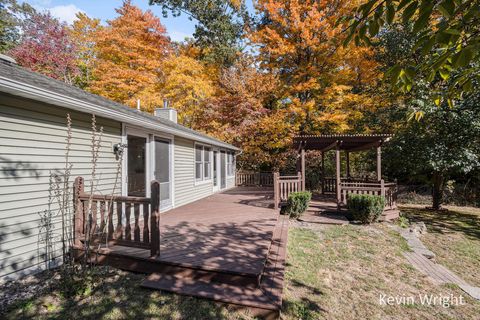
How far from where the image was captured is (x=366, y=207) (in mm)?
6840

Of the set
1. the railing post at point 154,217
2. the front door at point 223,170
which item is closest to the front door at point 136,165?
the front door at point 223,170

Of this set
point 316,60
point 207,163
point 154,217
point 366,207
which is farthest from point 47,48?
point 366,207

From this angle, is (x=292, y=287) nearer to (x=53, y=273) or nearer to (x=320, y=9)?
(x=53, y=273)

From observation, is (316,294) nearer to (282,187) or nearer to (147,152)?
(282,187)

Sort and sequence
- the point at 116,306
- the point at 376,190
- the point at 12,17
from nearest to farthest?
the point at 116,306 → the point at 376,190 → the point at 12,17

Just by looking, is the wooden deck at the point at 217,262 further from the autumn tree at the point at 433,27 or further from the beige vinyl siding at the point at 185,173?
the autumn tree at the point at 433,27

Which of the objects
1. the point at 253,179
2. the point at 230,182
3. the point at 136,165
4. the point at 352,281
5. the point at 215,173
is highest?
the point at 136,165

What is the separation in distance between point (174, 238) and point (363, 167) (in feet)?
49.1

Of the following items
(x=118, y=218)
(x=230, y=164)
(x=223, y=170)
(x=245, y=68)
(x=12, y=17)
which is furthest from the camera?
(x=12, y=17)

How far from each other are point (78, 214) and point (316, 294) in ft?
12.9

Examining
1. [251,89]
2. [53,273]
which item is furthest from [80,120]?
[251,89]

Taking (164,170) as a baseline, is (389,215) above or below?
below

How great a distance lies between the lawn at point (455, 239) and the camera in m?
4.79

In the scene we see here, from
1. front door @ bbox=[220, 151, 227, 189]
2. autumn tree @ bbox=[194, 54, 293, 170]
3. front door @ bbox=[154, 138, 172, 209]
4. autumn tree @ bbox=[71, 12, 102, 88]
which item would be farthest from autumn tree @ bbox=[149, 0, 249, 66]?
front door @ bbox=[154, 138, 172, 209]
